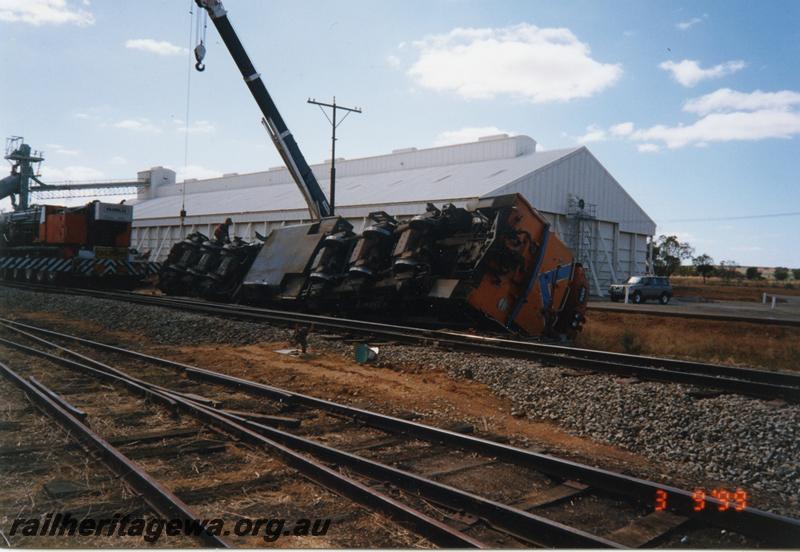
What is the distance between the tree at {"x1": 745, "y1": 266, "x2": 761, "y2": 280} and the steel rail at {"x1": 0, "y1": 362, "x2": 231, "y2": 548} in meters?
81.8

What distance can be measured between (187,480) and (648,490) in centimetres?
324

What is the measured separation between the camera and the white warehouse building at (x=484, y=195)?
33.0 metres

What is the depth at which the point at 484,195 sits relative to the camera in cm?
2905

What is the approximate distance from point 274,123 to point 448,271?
13251 mm

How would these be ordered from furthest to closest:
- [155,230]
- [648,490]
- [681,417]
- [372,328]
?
[155,230] → [372,328] → [681,417] → [648,490]

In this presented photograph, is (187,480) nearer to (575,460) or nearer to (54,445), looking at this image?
(54,445)

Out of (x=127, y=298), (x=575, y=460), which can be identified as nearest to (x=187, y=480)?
(x=575, y=460)

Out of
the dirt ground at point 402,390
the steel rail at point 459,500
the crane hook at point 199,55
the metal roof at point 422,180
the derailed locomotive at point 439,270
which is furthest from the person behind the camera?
the metal roof at point 422,180

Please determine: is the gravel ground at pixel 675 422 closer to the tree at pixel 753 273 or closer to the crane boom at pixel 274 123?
the crane boom at pixel 274 123

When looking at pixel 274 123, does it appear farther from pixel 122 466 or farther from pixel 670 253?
pixel 670 253

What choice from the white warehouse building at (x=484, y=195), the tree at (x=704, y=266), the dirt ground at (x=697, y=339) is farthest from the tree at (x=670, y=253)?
the dirt ground at (x=697, y=339)

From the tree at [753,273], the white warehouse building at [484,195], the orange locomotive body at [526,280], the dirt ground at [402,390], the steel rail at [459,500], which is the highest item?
the white warehouse building at [484,195]

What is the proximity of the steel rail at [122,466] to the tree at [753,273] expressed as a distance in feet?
269

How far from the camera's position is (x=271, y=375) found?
8.65m
